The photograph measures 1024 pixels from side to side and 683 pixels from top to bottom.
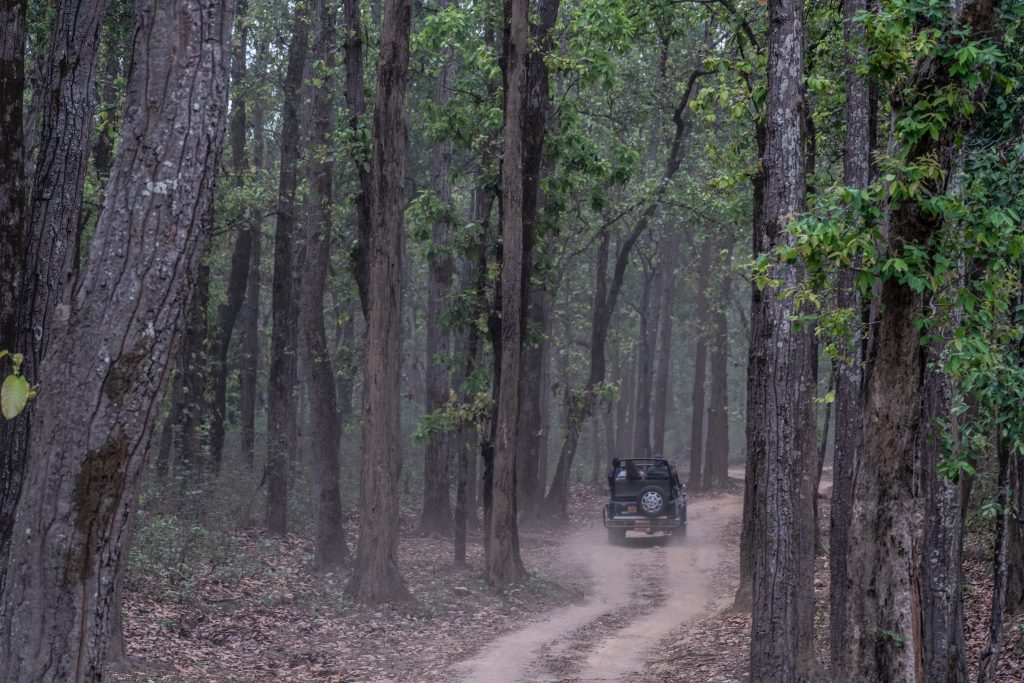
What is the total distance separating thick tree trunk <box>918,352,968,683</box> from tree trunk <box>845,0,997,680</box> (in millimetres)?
1808

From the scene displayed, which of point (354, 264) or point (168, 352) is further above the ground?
point (354, 264)

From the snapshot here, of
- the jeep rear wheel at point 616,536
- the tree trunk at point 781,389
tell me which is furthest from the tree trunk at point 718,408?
the tree trunk at point 781,389

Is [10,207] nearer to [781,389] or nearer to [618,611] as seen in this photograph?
[781,389]

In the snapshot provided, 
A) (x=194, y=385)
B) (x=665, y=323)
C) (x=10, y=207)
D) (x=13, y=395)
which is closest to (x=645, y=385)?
(x=665, y=323)

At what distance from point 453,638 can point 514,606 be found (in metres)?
2.47

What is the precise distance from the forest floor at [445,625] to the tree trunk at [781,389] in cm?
268

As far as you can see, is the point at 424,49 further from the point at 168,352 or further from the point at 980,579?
the point at 168,352

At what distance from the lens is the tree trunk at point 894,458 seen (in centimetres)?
715

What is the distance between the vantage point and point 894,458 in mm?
7309

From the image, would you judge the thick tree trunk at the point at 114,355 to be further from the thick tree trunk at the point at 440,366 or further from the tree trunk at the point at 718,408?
the tree trunk at the point at 718,408

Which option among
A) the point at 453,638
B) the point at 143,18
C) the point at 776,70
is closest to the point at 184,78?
the point at 143,18

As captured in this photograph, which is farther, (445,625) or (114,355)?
(445,625)

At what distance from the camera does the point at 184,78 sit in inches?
194

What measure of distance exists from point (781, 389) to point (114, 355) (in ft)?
21.1
